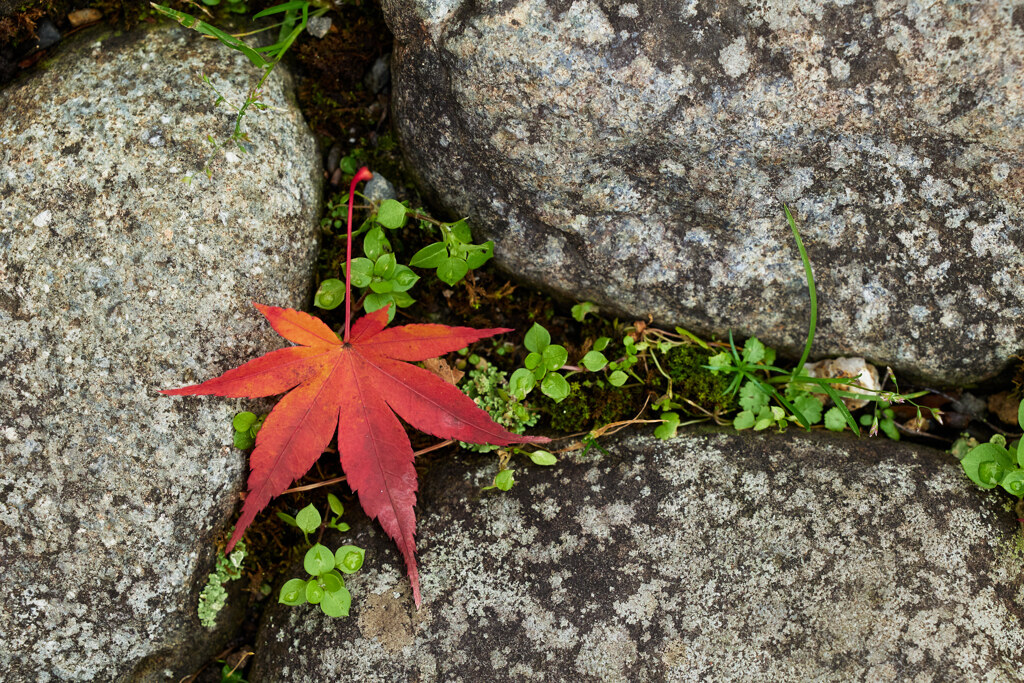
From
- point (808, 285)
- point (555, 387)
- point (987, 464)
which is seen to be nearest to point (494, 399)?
point (555, 387)

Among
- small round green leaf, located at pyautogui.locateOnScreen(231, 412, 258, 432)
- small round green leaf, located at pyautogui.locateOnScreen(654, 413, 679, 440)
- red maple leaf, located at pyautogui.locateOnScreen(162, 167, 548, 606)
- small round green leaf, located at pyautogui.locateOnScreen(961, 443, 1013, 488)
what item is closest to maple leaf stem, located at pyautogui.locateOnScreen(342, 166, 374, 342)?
red maple leaf, located at pyautogui.locateOnScreen(162, 167, 548, 606)

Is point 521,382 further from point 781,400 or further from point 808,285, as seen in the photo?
point 808,285

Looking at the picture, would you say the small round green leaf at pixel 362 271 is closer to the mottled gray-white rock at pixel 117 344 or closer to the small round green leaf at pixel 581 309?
the mottled gray-white rock at pixel 117 344

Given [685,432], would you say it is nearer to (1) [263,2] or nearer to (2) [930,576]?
(2) [930,576]

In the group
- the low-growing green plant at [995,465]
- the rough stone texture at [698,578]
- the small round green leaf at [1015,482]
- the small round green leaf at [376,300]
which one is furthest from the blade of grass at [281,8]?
the small round green leaf at [1015,482]

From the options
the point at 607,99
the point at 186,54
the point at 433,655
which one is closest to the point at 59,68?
the point at 186,54
